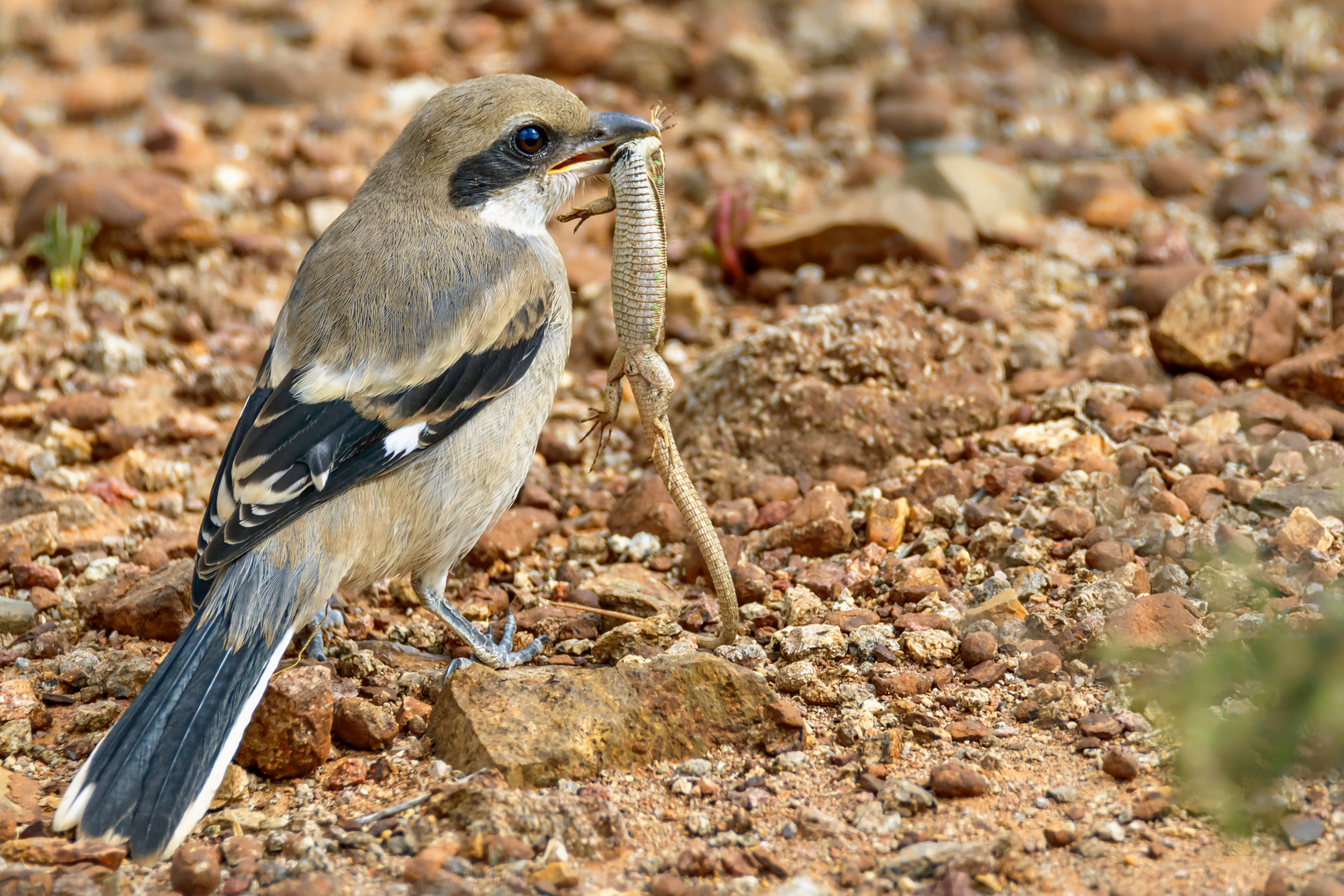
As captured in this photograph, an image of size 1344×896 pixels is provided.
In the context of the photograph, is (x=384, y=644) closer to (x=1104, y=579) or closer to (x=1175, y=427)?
(x=1104, y=579)

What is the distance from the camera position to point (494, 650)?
3.82 meters

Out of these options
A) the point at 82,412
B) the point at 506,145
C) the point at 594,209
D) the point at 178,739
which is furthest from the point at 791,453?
the point at 82,412

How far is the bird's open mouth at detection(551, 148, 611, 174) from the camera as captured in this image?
4.16 m

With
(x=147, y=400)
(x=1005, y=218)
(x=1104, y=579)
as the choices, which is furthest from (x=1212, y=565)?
(x=147, y=400)

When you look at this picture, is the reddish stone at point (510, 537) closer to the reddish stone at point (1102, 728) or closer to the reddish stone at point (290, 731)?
the reddish stone at point (290, 731)

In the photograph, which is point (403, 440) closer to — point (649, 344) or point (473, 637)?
point (473, 637)

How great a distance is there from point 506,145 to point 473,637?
1.60m

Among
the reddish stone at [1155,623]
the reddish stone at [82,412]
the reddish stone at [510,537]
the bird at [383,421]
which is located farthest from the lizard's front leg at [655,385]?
the reddish stone at [82,412]

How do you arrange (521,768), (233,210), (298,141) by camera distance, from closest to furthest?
(521,768) < (233,210) < (298,141)

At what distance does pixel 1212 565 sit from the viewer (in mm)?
3529

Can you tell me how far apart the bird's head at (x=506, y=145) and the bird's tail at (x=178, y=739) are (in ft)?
4.97

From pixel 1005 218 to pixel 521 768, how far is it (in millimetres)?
4173

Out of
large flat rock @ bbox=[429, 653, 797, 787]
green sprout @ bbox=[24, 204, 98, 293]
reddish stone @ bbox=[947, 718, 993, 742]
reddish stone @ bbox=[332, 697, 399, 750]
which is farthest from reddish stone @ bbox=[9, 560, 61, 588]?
reddish stone @ bbox=[947, 718, 993, 742]

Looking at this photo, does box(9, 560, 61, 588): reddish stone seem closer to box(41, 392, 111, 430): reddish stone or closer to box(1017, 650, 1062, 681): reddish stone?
box(41, 392, 111, 430): reddish stone
